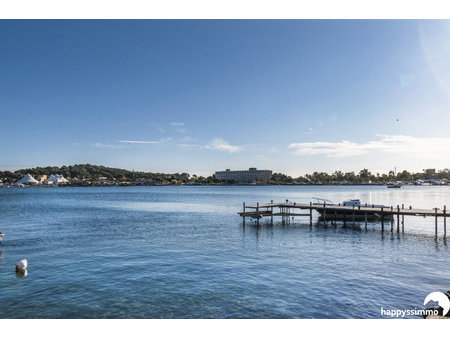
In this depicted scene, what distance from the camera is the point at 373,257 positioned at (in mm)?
29047

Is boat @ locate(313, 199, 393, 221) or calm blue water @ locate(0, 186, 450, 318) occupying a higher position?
boat @ locate(313, 199, 393, 221)

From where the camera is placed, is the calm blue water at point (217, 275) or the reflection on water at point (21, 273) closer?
the calm blue water at point (217, 275)

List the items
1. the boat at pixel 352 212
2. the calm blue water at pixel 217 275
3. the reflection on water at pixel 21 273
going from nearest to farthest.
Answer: the calm blue water at pixel 217 275 < the reflection on water at pixel 21 273 < the boat at pixel 352 212

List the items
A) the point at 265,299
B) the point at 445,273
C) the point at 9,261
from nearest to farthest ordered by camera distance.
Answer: the point at 265,299
the point at 445,273
the point at 9,261

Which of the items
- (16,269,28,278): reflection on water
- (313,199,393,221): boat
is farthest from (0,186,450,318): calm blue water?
(313,199,393,221): boat

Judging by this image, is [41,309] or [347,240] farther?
[347,240]

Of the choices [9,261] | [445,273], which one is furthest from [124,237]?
[445,273]

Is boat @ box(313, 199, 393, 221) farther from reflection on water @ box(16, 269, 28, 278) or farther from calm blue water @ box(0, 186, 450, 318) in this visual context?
reflection on water @ box(16, 269, 28, 278)

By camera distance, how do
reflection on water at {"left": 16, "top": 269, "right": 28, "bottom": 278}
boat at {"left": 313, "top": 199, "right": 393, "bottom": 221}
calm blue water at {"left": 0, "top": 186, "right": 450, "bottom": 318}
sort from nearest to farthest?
calm blue water at {"left": 0, "top": 186, "right": 450, "bottom": 318}, reflection on water at {"left": 16, "top": 269, "right": 28, "bottom": 278}, boat at {"left": 313, "top": 199, "right": 393, "bottom": 221}

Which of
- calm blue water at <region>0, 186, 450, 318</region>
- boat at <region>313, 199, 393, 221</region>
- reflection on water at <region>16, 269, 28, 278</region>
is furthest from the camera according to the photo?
boat at <region>313, 199, 393, 221</region>

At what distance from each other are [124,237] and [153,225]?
11.7 meters

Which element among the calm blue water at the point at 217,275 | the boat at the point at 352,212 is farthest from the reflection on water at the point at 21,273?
the boat at the point at 352,212

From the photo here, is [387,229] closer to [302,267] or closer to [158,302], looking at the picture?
[302,267]

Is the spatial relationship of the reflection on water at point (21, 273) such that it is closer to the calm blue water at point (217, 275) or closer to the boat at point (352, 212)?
the calm blue water at point (217, 275)
